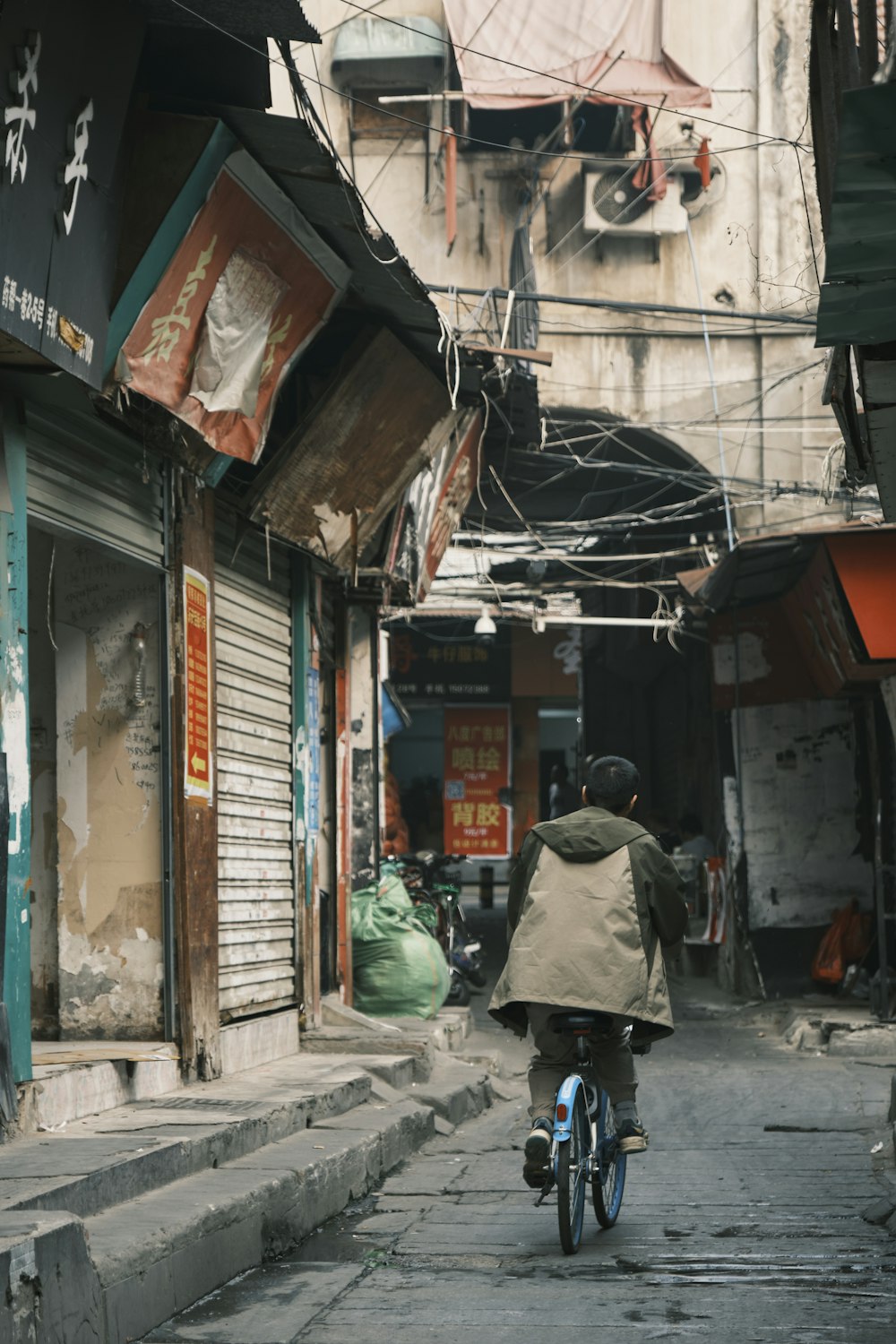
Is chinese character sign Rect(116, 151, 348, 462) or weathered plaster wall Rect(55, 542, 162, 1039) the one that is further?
weathered plaster wall Rect(55, 542, 162, 1039)

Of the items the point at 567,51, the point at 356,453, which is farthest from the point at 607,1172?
the point at 567,51

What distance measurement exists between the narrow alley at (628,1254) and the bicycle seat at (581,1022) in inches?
32.1

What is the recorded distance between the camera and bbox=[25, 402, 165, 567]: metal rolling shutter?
6.80m

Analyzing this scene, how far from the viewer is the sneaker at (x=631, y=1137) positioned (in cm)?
619

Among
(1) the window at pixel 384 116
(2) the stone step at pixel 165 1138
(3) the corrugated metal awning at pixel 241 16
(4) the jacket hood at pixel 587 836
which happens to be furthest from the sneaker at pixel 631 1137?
(1) the window at pixel 384 116

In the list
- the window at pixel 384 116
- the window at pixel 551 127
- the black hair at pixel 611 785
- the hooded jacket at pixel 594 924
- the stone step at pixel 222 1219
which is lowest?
the stone step at pixel 222 1219

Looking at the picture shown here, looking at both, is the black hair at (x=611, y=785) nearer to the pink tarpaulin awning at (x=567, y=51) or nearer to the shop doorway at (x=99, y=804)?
the shop doorway at (x=99, y=804)

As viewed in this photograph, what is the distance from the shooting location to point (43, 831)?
8.20 metres

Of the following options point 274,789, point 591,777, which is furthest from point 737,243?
point 591,777

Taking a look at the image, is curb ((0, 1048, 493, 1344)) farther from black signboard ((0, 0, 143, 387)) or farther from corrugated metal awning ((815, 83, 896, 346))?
corrugated metal awning ((815, 83, 896, 346))

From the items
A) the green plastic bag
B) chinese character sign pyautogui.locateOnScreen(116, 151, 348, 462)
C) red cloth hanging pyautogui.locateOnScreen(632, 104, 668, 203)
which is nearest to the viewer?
chinese character sign pyautogui.locateOnScreen(116, 151, 348, 462)

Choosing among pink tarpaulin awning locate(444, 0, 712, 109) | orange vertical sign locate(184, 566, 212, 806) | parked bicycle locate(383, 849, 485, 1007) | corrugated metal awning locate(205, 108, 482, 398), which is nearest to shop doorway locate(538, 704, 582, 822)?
parked bicycle locate(383, 849, 485, 1007)

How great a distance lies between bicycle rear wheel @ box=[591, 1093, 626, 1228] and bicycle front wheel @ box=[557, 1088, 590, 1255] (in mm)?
131

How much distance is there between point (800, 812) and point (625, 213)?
7437 millimetres
